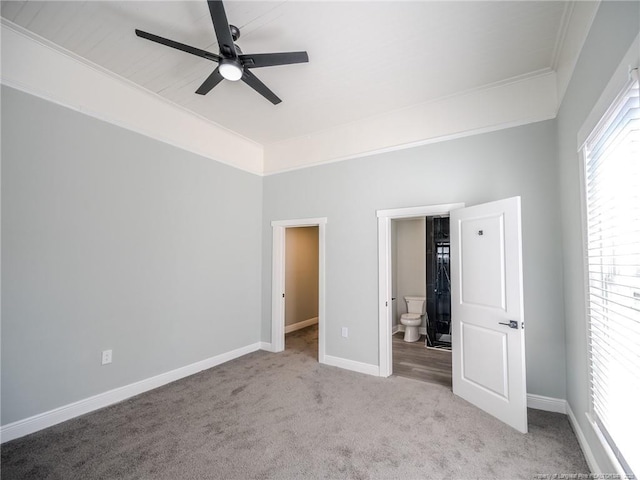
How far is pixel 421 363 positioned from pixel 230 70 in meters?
3.91

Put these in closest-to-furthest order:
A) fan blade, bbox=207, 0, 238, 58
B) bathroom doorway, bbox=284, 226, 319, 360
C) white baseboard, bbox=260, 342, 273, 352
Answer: fan blade, bbox=207, 0, 238, 58 < white baseboard, bbox=260, 342, 273, 352 < bathroom doorway, bbox=284, 226, 319, 360

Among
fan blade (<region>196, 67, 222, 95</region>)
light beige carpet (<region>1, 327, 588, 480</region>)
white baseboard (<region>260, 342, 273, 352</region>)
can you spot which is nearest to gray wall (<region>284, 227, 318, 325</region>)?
white baseboard (<region>260, 342, 273, 352</region>)

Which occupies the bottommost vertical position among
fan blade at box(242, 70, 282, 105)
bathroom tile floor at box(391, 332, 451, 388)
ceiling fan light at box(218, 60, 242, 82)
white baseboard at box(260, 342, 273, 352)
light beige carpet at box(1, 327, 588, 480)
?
bathroom tile floor at box(391, 332, 451, 388)

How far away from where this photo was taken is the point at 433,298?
16.5 ft

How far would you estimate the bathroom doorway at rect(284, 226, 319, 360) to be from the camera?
5.54 meters

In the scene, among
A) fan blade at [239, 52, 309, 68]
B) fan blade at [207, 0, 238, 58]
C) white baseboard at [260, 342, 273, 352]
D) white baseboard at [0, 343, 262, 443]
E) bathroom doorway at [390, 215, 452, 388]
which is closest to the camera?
fan blade at [207, 0, 238, 58]

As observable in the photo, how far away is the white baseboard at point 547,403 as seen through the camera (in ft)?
8.77

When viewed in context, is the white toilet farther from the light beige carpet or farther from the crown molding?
the crown molding

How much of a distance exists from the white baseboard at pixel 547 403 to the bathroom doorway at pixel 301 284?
3.09m

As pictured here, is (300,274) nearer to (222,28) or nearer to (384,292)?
(384,292)

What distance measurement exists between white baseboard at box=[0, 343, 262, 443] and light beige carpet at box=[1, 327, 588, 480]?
0.23 ft

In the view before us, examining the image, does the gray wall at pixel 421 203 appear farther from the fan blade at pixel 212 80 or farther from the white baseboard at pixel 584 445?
the fan blade at pixel 212 80

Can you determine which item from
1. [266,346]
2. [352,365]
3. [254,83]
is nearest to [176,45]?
[254,83]

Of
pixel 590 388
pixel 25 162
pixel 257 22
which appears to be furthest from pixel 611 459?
pixel 25 162
